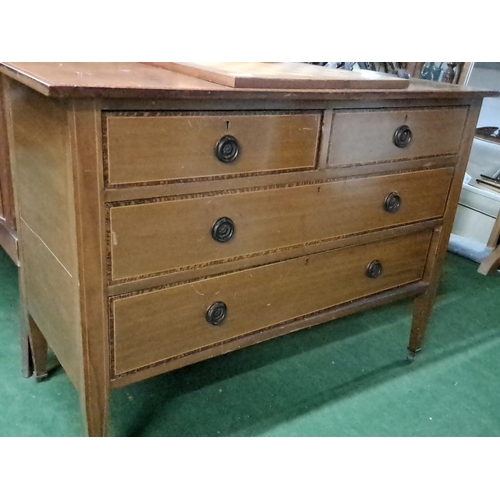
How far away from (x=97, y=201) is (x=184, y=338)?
0.36m

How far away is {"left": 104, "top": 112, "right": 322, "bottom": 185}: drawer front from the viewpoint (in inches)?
33.7

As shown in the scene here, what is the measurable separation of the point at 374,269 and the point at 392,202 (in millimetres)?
184

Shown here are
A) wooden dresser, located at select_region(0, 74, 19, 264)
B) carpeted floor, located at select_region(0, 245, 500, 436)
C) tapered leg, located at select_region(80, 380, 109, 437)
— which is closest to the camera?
tapered leg, located at select_region(80, 380, 109, 437)

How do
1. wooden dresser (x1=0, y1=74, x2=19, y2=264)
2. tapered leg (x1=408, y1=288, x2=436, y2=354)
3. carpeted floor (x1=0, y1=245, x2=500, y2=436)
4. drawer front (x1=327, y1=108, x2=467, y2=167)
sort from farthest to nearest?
tapered leg (x1=408, y1=288, x2=436, y2=354) → wooden dresser (x1=0, y1=74, x2=19, y2=264) → carpeted floor (x1=0, y1=245, x2=500, y2=436) → drawer front (x1=327, y1=108, x2=467, y2=167)

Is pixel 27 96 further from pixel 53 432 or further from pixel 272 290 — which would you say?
pixel 53 432

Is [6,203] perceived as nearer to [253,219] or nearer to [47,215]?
[47,215]

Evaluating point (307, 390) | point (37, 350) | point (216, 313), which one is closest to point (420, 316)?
point (307, 390)

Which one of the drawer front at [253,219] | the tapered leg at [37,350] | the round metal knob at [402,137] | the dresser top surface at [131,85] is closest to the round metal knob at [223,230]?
the drawer front at [253,219]

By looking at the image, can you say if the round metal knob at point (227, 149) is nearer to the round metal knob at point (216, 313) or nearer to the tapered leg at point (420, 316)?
the round metal knob at point (216, 313)

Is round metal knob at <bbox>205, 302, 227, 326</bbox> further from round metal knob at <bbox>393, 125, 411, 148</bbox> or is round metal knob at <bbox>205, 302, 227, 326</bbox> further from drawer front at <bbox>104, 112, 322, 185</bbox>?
round metal knob at <bbox>393, 125, 411, 148</bbox>

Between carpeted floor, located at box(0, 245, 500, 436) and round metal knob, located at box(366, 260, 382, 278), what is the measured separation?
1.09 ft

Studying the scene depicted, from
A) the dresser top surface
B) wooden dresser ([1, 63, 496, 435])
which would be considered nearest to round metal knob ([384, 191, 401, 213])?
wooden dresser ([1, 63, 496, 435])

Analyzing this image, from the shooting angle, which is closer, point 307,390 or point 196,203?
point 196,203

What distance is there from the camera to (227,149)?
3.17ft
